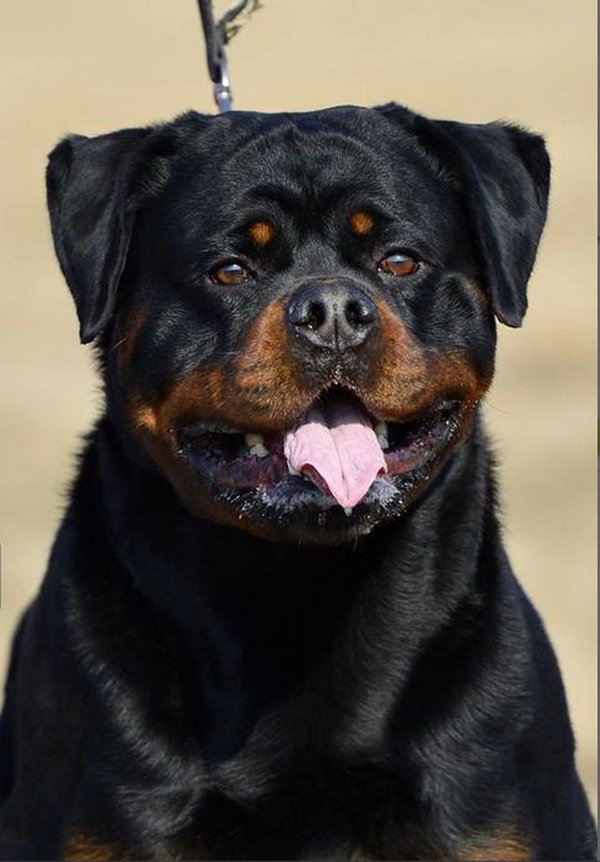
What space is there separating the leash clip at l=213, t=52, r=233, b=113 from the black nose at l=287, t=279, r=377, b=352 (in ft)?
4.09

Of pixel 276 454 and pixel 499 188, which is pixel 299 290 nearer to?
pixel 276 454

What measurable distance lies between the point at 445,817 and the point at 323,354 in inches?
38.9

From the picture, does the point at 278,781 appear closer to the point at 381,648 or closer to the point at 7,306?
the point at 381,648

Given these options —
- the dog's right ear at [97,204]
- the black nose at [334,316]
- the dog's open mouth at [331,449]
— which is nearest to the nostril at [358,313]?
the black nose at [334,316]

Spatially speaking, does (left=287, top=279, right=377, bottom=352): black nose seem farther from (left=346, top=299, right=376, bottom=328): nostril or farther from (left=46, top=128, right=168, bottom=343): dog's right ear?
(left=46, top=128, right=168, bottom=343): dog's right ear

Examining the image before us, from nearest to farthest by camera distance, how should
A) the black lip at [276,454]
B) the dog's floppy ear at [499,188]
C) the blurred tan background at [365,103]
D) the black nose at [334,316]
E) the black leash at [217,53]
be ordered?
the black nose at [334,316], the black lip at [276,454], the dog's floppy ear at [499,188], the black leash at [217,53], the blurred tan background at [365,103]

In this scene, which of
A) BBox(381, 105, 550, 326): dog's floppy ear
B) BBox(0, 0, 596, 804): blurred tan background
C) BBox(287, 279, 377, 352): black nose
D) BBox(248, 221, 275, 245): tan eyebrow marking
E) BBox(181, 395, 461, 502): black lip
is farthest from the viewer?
BBox(0, 0, 596, 804): blurred tan background

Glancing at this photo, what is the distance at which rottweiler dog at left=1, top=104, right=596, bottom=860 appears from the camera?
4.58 metres

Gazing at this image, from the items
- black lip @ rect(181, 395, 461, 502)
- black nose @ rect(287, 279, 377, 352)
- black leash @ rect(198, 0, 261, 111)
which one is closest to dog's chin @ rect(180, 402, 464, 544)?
black lip @ rect(181, 395, 461, 502)

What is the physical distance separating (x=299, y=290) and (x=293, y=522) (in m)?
0.46

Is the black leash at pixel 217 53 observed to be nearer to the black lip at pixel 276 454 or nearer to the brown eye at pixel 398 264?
the brown eye at pixel 398 264

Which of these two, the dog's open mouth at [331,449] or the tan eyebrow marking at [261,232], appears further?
the tan eyebrow marking at [261,232]

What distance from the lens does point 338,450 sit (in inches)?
178

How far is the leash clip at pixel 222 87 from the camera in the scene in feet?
18.4
